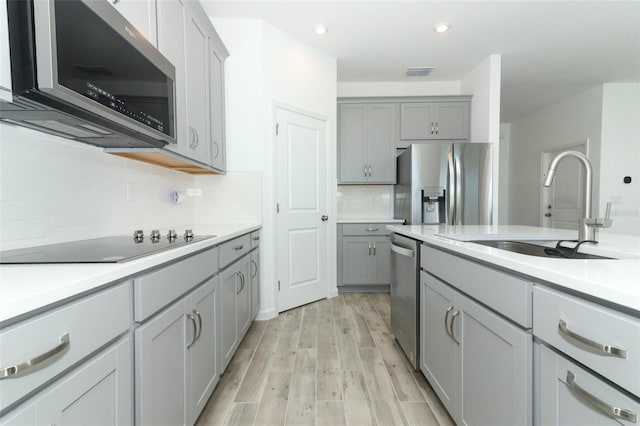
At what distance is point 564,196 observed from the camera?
484 cm

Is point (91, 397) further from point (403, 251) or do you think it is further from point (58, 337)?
point (403, 251)

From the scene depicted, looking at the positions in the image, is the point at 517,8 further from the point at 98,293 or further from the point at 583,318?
the point at 98,293

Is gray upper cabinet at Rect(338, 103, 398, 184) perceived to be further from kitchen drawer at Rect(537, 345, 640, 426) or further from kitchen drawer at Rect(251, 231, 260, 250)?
kitchen drawer at Rect(537, 345, 640, 426)

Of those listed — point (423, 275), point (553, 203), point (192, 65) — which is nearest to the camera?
point (423, 275)

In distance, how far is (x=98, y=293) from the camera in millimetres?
694

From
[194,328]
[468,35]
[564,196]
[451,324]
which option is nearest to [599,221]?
[451,324]

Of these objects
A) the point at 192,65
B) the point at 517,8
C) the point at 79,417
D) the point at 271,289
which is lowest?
the point at 271,289

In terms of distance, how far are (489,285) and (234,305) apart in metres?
1.45

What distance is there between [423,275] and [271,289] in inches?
62.2

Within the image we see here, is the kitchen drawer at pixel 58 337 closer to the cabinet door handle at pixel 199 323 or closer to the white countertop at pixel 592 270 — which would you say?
the cabinet door handle at pixel 199 323

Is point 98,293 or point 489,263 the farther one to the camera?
point 489,263

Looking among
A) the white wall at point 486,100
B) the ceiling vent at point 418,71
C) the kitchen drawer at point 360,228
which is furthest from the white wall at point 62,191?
the white wall at point 486,100

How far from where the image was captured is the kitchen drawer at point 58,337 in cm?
48

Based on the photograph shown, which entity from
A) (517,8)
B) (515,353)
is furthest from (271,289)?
(517,8)
